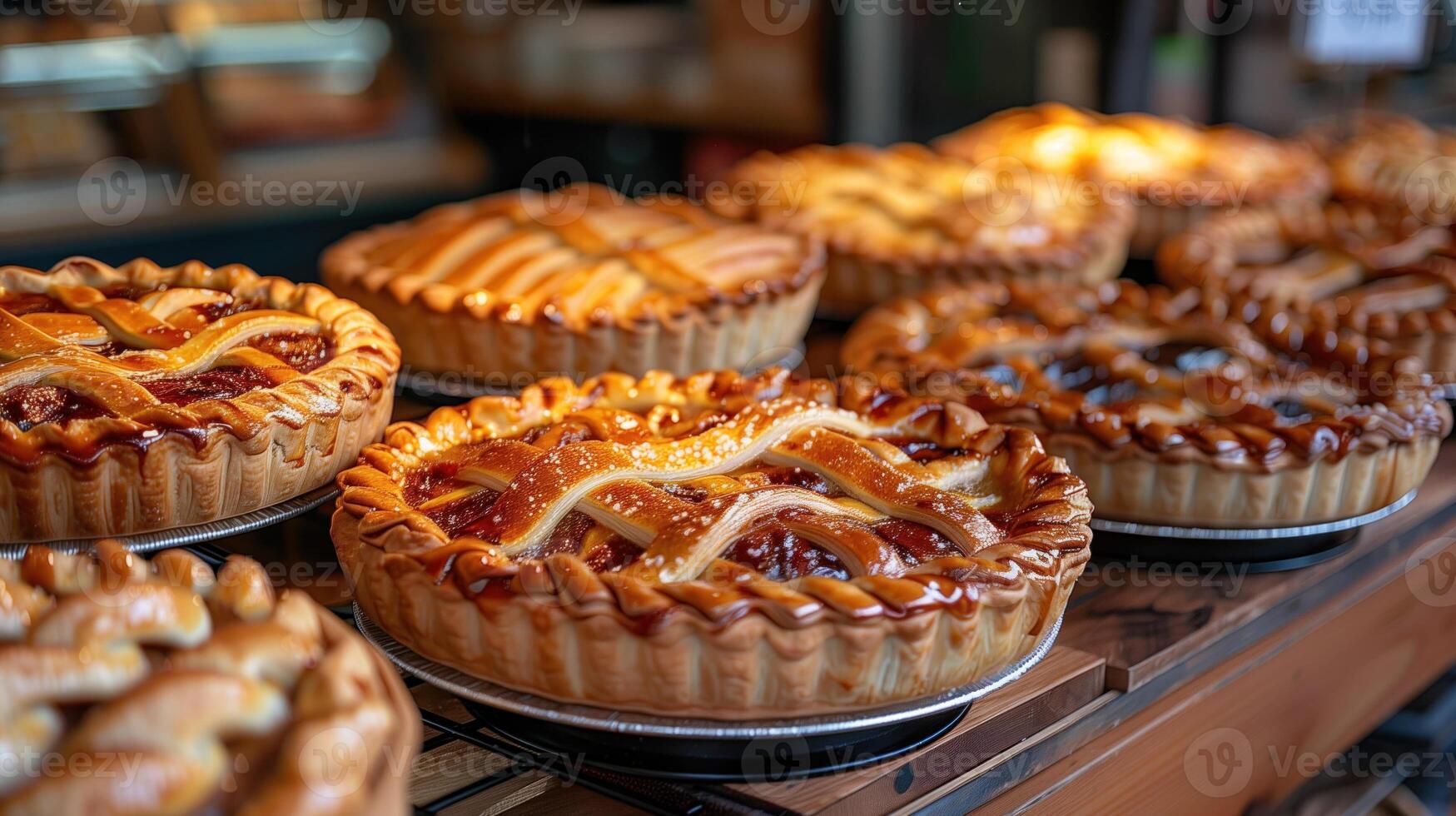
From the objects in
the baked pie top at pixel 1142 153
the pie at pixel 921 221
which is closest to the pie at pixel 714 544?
the pie at pixel 921 221

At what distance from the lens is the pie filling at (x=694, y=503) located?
126 cm

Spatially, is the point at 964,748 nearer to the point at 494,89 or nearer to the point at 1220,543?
the point at 1220,543

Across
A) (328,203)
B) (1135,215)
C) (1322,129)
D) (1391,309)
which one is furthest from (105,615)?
(1322,129)

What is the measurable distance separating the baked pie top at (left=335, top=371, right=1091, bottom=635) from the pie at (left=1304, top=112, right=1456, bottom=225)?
192 centimetres

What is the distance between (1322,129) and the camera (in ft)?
15.2

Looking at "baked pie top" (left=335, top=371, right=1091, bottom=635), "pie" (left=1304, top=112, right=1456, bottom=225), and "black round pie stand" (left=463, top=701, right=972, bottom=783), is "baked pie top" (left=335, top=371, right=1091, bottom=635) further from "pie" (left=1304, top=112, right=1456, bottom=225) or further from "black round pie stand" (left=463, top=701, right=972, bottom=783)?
"pie" (left=1304, top=112, right=1456, bottom=225)

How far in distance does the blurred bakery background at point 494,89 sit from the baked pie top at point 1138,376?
2519 mm

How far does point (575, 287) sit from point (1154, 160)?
1.80 m

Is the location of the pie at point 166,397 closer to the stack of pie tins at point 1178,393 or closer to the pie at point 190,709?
the pie at point 190,709

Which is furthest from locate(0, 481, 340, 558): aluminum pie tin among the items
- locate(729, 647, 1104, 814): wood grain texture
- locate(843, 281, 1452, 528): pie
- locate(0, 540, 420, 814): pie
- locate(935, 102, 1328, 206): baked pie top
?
locate(935, 102, 1328, 206): baked pie top

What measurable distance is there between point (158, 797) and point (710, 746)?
21.7 inches

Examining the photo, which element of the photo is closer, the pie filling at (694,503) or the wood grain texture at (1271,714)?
the pie filling at (694,503)

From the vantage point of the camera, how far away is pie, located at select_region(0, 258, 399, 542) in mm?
1310

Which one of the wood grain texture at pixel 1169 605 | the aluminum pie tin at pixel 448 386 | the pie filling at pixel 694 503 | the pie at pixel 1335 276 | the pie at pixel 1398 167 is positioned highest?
the pie filling at pixel 694 503
